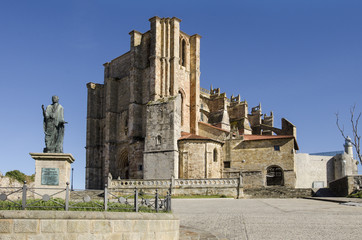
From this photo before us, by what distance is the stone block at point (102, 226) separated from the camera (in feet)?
25.1

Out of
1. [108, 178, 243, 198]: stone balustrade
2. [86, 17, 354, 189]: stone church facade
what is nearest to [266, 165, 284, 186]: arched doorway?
[86, 17, 354, 189]: stone church facade

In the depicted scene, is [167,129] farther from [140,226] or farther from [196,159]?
[140,226]

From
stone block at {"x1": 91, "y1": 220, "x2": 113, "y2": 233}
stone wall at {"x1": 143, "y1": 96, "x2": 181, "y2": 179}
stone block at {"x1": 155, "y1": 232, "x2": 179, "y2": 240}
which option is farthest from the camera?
stone wall at {"x1": 143, "y1": 96, "x2": 181, "y2": 179}

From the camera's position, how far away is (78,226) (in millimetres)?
7547

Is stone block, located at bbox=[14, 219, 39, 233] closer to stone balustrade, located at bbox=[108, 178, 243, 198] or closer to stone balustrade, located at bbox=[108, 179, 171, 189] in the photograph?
Answer: stone balustrade, located at bbox=[108, 178, 243, 198]

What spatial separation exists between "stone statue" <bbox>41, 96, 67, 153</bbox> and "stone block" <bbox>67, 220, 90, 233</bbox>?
610 cm

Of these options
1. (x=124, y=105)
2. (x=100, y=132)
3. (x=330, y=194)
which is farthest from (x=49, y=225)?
(x=100, y=132)

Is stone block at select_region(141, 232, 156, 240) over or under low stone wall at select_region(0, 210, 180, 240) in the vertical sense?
under

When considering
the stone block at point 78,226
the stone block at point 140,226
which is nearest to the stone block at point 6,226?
the stone block at point 78,226

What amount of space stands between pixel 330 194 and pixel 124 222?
24.4 meters

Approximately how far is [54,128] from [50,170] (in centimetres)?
153

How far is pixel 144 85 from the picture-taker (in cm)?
4259

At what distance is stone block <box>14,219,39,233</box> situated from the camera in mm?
7289

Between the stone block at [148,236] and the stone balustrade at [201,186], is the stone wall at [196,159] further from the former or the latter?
the stone block at [148,236]
